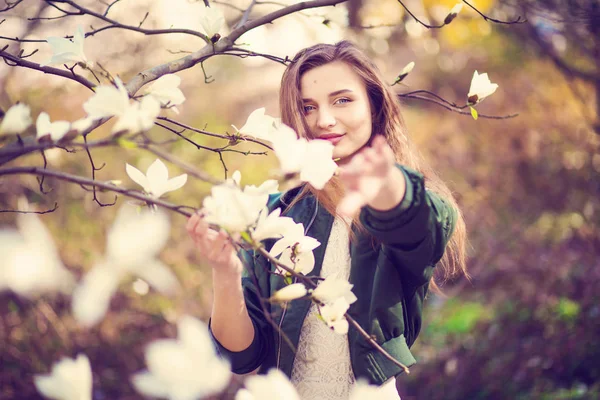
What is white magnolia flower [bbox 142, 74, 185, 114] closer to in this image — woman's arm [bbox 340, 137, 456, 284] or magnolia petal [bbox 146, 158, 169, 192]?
magnolia petal [bbox 146, 158, 169, 192]

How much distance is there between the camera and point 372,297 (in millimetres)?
1126

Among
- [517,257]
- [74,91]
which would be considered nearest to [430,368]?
[517,257]

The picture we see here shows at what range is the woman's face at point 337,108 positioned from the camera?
1246 mm

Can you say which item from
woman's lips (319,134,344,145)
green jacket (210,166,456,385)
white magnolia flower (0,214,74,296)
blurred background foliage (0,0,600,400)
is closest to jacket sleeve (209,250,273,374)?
green jacket (210,166,456,385)

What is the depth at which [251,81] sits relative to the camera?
6.14 metres

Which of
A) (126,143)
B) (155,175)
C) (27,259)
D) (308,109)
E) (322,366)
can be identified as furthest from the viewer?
(308,109)

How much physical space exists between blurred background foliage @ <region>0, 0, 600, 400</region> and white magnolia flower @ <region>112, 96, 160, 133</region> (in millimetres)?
510

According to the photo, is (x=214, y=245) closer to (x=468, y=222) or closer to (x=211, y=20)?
(x=211, y=20)

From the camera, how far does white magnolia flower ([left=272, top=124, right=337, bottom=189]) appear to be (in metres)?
0.66

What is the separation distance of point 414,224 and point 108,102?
1.54 feet

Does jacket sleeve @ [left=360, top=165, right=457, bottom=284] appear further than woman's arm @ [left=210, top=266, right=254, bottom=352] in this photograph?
No

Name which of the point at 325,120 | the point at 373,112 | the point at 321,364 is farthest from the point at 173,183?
the point at 373,112

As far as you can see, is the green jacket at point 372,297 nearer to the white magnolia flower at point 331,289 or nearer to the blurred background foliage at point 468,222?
the white magnolia flower at point 331,289

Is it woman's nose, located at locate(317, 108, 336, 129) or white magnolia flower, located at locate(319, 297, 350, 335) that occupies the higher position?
white magnolia flower, located at locate(319, 297, 350, 335)
